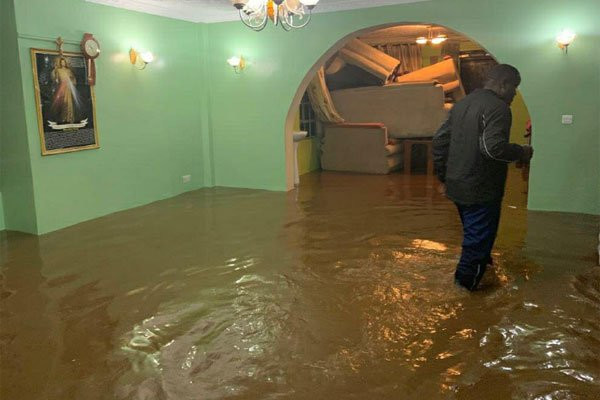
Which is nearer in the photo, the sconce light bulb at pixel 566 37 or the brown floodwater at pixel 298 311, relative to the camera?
the brown floodwater at pixel 298 311

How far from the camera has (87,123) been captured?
5.46 m

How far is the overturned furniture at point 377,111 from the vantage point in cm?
809

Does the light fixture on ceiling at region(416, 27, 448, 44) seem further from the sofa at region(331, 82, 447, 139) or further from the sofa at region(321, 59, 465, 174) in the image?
the sofa at region(331, 82, 447, 139)

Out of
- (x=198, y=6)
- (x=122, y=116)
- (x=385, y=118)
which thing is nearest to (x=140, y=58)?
(x=122, y=116)

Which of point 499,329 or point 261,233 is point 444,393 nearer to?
point 499,329

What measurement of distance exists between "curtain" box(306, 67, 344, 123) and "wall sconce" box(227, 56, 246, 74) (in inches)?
56.8

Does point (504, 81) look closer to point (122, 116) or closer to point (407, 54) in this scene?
point (122, 116)

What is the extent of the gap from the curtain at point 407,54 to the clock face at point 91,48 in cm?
622

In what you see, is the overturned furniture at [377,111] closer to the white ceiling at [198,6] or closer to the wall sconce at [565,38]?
the white ceiling at [198,6]

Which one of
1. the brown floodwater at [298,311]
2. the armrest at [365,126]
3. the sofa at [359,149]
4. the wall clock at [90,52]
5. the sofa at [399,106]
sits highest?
the wall clock at [90,52]

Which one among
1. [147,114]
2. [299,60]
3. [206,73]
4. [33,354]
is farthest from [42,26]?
[33,354]

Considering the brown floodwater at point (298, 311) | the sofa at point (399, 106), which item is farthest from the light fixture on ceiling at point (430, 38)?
the brown floodwater at point (298, 311)

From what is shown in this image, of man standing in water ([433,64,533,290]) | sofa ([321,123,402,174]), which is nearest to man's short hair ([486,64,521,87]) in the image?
man standing in water ([433,64,533,290])

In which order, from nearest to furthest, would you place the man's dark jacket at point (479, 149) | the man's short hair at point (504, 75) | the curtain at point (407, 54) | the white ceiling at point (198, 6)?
the man's dark jacket at point (479, 149), the man's short hair at point (504, 75), the white ceiling at point (198, 6), the curtain at point (407, 54)
